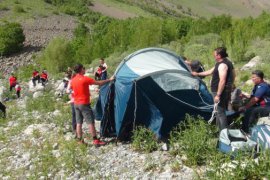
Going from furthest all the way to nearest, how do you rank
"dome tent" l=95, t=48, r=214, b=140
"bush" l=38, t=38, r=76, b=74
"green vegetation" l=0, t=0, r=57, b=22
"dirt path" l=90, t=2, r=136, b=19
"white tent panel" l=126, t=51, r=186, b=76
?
1. "dirt path" l=90, t=2, r=136, b=19
2. "green vegetation" l=0, t=0, r=57, b=22
3. "bush" l=38, t=38, r=76, b=74
4. "white tent panel" l=126, t=51, r=186, b=76
5. "dome tent" l=95, t=48, r=214, b=140

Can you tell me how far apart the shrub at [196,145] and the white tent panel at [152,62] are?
1.66 meters

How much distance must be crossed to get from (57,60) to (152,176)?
36576 mm

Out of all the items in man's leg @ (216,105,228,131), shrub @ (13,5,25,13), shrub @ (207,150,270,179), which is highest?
shrub @ (13,5,25,13)

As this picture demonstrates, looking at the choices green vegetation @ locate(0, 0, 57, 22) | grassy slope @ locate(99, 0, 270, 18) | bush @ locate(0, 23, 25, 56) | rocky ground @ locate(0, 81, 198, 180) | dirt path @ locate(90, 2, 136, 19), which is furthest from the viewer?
grassy slope @ locate(99, 0, 270, 18)

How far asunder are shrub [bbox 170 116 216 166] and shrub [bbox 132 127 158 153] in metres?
0.44

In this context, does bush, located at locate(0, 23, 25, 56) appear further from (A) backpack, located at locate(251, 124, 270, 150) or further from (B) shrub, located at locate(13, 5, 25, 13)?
(A) backpack, located at locate(251, 124, 270, 150)

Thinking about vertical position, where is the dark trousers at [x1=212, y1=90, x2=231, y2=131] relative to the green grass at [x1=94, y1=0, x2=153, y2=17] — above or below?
below

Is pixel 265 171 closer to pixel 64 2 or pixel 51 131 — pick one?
pixel 51 131

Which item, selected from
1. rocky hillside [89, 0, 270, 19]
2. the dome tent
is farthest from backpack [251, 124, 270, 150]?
rocky hillside [89, 0, 270, 19]

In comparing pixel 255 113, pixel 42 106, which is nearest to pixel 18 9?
pixel 42 106

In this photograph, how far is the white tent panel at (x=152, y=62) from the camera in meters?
9.81

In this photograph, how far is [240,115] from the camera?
9320 mm

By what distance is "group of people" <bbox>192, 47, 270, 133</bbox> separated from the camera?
8367mm

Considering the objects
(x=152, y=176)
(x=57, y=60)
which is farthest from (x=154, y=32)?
(x=152, y=176)
